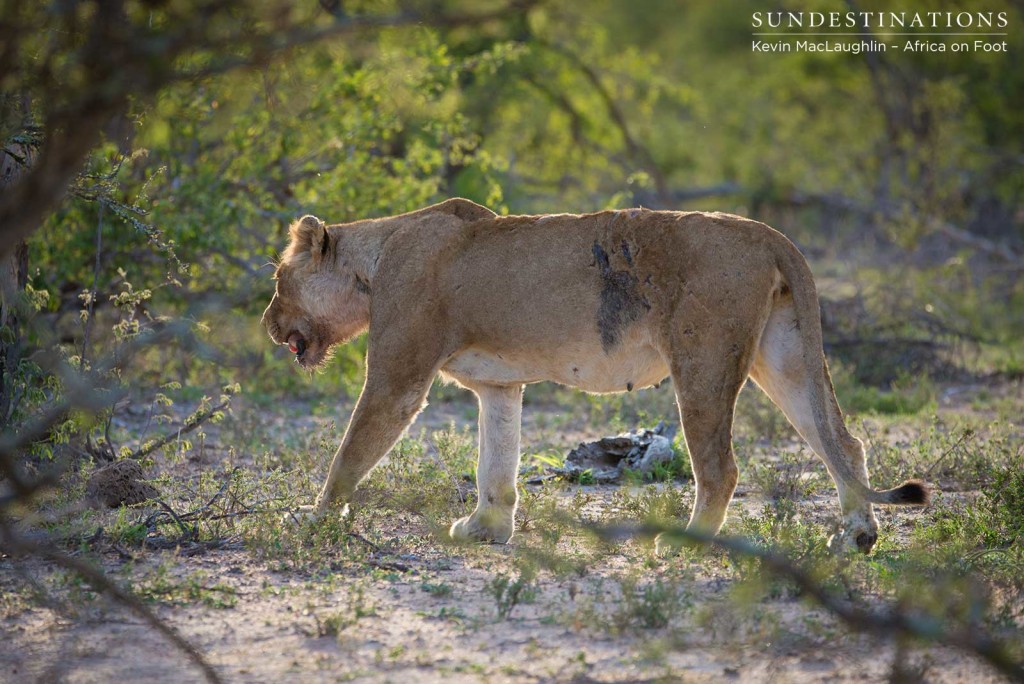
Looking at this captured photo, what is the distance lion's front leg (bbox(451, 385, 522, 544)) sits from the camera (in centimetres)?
584

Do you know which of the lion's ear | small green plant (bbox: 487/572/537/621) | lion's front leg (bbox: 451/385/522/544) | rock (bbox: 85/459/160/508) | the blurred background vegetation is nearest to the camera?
the blurred background vegetation

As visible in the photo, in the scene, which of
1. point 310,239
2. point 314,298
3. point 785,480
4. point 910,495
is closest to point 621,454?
point 785,480

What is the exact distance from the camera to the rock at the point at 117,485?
5.73 meters

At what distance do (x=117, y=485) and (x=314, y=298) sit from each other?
131 cm

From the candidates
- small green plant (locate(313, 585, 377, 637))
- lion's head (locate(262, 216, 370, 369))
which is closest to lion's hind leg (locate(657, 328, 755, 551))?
small green plant (locate(313, 585, 377, 637))

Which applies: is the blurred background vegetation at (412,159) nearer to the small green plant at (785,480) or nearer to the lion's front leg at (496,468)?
the lion's front leg at (496,468)

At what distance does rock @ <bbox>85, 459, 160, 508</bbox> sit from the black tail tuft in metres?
3.28

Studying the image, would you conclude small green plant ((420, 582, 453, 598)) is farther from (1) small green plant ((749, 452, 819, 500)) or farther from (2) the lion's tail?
(1) small green plant ((749, 452, 819, 500))

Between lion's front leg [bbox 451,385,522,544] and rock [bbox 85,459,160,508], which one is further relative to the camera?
lion's front leg [bbox 451,385,522,544]

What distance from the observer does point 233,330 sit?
779cm

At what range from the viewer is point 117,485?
5.80m

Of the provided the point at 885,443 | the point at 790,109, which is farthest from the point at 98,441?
the point at 790,109

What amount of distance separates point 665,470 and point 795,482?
2.55 feet

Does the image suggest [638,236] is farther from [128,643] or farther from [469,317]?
[128,643]
